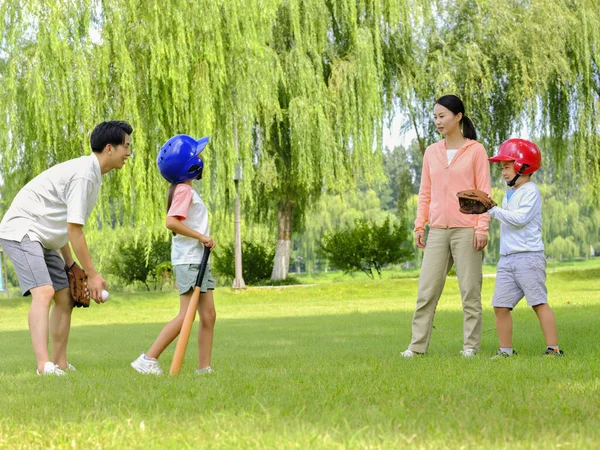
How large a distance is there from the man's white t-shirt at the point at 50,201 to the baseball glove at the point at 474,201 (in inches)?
105

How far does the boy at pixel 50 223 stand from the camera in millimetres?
6160

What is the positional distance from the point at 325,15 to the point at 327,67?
163 cm

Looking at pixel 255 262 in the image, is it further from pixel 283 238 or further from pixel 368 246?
pixel 368 246

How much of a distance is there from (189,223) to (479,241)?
2337 mm

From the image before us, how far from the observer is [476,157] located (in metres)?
7.06

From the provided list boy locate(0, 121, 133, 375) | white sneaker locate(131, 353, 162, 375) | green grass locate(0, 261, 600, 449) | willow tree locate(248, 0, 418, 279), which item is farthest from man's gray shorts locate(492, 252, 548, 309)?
willow tree locate(248, 0, 418, 279)

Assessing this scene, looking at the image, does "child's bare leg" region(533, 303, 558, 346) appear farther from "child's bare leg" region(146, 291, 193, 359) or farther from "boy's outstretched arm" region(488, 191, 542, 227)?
"child's bare leg" region(146, 291, 193, 359)

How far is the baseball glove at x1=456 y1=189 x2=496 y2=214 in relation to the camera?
6.45 metres

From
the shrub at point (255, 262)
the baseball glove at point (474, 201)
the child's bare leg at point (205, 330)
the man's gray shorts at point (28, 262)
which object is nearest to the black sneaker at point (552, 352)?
the baseball glove at point (474, 201)

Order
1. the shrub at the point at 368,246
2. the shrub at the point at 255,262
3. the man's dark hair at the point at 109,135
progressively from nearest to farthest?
the man's dark hair at the point at 109,135 → the shrub at the point at 255,262 → the shrub at the point at 368,246

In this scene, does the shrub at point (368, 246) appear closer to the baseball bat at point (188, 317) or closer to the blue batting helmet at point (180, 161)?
the blue batting helmet at point (180, 161)

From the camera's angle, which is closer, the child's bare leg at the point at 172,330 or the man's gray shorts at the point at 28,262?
the child's bare leg at the point at 172,330

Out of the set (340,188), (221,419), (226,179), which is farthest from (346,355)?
(340,188)

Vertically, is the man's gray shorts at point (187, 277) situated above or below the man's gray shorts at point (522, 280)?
above
